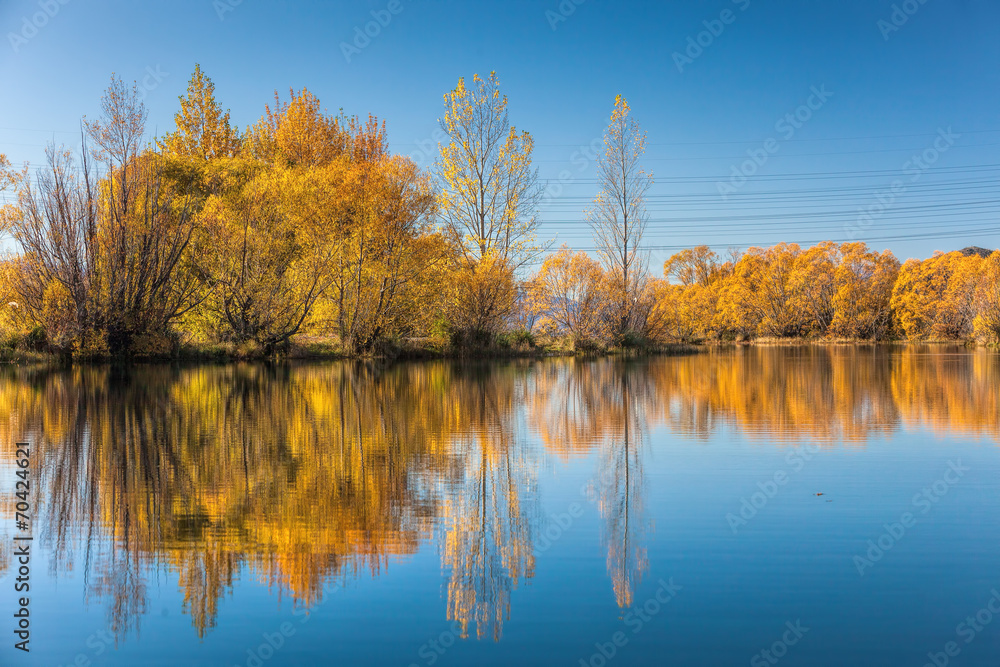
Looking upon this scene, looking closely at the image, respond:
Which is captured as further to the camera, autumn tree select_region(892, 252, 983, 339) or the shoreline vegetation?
autumn tree select_region(892, 252, 983, 339)

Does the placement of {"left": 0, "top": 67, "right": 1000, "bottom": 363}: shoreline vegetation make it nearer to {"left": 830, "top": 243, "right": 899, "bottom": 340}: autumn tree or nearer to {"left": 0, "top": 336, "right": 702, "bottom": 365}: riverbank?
{"left": 0, "top": 336, "right": 702, "bottom": 365}: riverbank

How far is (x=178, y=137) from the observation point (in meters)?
38.1

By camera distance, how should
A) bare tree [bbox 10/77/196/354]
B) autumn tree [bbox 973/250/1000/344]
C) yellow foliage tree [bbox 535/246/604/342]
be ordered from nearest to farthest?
bare tree [bbox 10/77/196/354], yellow foliage tree [bbox 535/246/604/342], autumn tree [bbox 973/250/1000/344]

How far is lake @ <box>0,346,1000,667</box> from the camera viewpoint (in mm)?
3656

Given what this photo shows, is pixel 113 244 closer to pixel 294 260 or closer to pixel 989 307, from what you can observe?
pixel 294 260

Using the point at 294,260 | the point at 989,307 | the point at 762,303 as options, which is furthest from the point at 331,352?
the point at 762,303

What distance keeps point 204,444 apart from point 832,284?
58476 mm

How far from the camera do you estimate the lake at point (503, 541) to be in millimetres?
3656

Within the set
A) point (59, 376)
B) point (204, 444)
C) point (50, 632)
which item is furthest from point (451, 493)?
point (59, 376)

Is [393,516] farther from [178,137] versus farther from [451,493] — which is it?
[178,137]

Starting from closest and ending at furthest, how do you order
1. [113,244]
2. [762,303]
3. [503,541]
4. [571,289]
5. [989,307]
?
[503,541], [113,244], [571,289], [989,307], [762,303]

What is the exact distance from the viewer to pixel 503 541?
525 centimetres

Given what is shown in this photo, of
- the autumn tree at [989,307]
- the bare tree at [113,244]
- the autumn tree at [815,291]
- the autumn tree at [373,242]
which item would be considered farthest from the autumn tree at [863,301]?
the bare tree at [113,244]

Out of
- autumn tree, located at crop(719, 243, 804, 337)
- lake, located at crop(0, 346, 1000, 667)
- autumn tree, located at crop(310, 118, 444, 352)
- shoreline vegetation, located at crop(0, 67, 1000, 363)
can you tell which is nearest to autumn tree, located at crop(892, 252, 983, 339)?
autumn tree, located at crop(719, 243, 804, 337)
